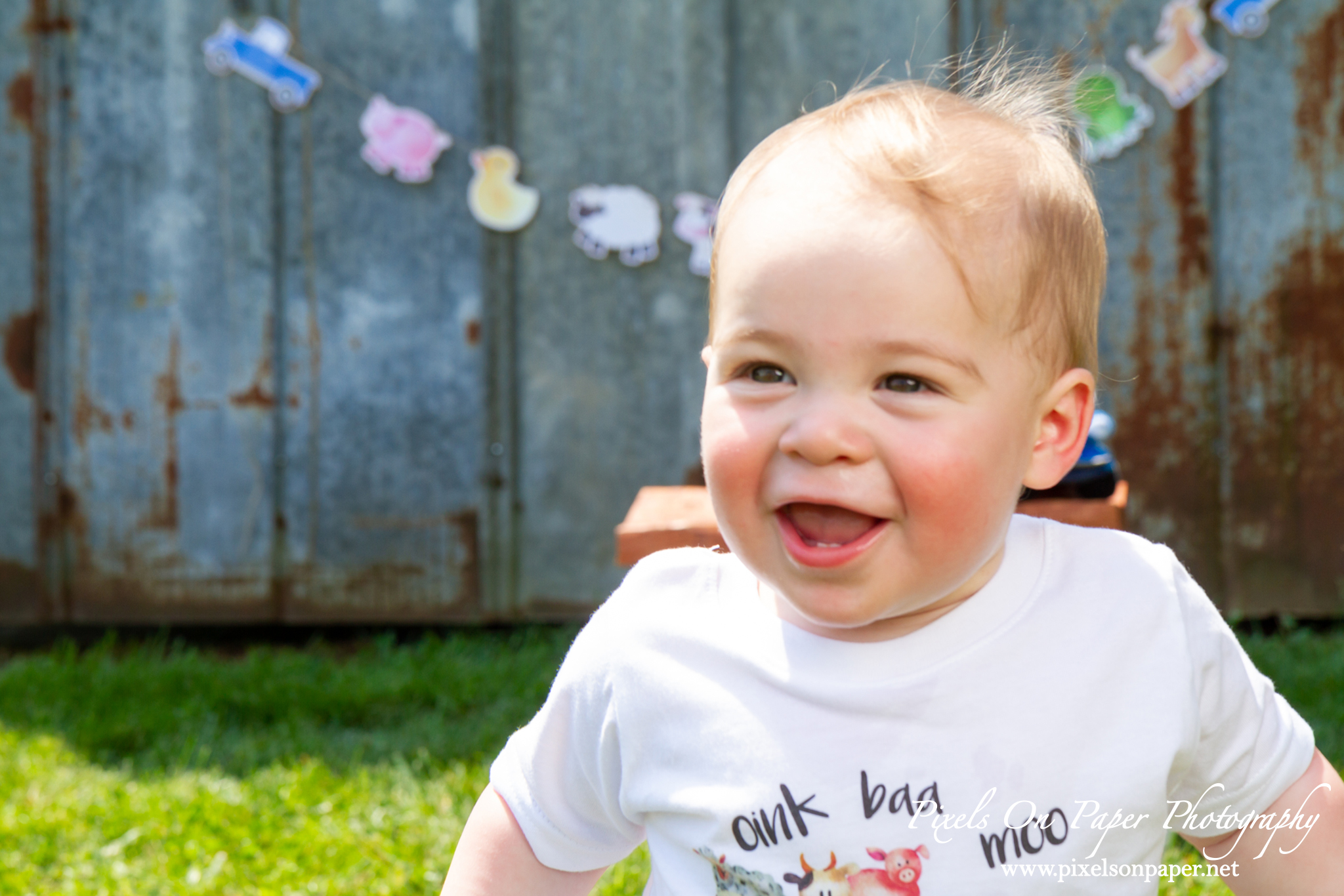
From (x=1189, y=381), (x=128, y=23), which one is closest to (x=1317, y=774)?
(x=1189, y=381)

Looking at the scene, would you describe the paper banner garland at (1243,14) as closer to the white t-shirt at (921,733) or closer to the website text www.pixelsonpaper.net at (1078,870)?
the white t-shirt at (921,733)

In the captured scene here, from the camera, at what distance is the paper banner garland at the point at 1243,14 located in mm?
2982

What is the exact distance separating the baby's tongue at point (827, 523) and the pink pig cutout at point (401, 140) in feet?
8.53

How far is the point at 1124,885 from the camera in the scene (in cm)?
87

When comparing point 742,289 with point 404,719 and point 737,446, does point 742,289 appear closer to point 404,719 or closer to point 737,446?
point 737,446

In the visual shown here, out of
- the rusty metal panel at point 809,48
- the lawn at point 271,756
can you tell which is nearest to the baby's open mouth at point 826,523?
the lawn at point 271,756

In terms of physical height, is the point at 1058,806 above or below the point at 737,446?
below

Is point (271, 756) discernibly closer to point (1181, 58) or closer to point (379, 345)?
point (379, 345)

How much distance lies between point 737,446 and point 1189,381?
8.71 feet

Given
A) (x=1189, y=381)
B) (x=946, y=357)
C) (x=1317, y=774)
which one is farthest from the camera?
(x=1189, y=381)

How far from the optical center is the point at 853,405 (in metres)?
0.81

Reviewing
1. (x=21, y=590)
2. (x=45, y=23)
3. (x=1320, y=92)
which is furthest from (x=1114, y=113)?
(x=21, y=590)

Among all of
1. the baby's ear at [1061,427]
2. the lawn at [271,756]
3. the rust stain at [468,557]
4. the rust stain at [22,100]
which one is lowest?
the lawn at [271,756]

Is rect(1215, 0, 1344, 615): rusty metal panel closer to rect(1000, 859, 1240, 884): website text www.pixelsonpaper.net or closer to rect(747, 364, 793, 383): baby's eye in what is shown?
rect(1000, 859, 1240, 884): website text www.pixelsonpaper.net
